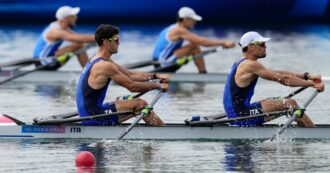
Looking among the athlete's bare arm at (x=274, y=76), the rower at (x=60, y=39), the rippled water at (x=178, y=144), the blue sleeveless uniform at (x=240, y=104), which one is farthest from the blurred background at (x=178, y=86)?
the rower at (x=60, y=39)

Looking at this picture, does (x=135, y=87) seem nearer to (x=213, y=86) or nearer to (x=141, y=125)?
(x=141, y=125)

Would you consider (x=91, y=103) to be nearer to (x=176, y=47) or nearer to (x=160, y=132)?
(x=160, y=132)

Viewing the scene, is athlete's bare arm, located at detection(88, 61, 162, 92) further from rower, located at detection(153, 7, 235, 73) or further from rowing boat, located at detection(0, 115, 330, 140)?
rower, located at detection(153, 7, 235, 73)

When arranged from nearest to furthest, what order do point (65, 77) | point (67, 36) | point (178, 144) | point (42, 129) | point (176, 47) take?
point (178, 144) < point (42, 129) < point (65, 77) < point (67, 36) < point (176, 47)

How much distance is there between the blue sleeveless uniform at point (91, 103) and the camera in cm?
1959

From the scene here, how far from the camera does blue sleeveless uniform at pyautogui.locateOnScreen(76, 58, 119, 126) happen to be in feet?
64.3

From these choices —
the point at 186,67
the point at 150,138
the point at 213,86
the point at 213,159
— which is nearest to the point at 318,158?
the point at 213,159

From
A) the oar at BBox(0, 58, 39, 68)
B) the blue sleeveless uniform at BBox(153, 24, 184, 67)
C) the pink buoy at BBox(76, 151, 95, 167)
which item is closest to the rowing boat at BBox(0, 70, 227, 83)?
the oar at BBox(0, 58, 39, 68)

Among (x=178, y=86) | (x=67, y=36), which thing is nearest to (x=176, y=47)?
(x=178, y=86)

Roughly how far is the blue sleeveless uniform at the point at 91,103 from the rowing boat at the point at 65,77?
10.4 m

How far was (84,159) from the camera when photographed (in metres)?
17.0

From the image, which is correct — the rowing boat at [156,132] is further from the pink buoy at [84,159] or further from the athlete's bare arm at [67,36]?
the athlete's bare arm at [67,36]

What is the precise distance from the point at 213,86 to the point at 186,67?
570 cm

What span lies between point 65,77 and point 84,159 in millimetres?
13530
